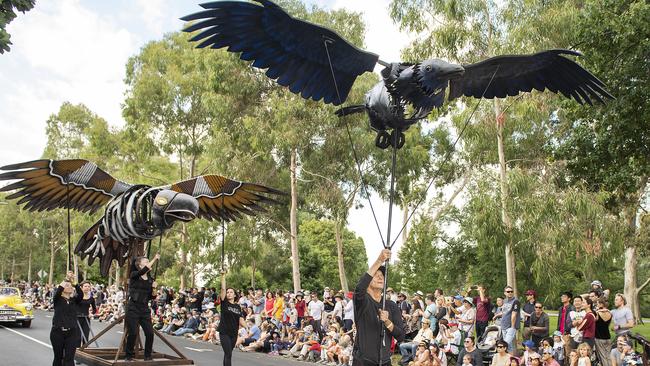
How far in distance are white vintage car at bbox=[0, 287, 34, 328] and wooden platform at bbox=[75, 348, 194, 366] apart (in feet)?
41.2

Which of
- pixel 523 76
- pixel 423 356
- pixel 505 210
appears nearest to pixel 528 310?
pixel 423 356

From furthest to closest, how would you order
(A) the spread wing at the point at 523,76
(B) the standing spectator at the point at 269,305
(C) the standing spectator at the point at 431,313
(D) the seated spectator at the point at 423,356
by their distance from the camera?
(B) the standing spectator at the point at 269,305
(C) the standing spectator at the point at 431,313
(D) the seated spectator at the point at 423,356
(A) the spread wing at the point at 523,76

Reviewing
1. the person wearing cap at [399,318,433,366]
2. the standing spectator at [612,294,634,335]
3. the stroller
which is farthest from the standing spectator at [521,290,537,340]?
the standing spectator at [612,294,634,335]

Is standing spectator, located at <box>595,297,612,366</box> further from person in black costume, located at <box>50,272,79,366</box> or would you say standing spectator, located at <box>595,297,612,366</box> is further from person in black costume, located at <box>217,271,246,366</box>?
person in black costume, located at <box>50,272,79,366</box>

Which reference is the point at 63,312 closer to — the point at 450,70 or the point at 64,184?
the point at 64,184

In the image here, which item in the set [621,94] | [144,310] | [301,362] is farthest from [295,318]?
[621,94]

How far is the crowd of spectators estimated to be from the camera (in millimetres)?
11172

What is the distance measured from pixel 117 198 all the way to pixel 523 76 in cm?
643

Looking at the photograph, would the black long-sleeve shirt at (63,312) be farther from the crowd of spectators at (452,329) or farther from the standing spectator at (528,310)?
the standing spectator at (528,310)

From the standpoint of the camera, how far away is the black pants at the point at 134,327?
387 inches

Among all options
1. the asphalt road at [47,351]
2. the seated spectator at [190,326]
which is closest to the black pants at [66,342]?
the asphalt road at [47,351]

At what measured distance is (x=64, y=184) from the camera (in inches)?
Answer: 421

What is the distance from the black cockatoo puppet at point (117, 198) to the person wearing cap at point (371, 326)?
4.11 meters

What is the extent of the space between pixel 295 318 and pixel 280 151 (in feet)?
37.0
